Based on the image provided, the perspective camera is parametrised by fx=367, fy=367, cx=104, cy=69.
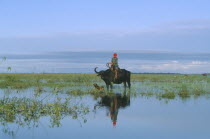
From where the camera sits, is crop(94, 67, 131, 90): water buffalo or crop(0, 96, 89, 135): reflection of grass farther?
crop(94, 67, 131, 90): water buffalo

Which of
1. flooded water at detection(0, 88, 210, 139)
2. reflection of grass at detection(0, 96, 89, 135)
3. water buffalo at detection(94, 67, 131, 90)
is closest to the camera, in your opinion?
flooded water at detection(0, 88, 210, 139)

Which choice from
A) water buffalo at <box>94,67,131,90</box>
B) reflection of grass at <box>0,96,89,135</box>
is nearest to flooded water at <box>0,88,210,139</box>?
reflection of grass at <box>0,96,89,135</box>

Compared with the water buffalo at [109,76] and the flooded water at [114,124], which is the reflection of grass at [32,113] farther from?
the water buffalo at [109,76]

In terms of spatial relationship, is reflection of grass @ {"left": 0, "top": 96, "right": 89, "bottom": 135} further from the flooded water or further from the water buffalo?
the water buffalo

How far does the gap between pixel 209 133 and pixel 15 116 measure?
19.1 feet

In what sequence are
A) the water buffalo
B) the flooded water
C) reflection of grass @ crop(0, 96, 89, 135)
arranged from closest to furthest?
the flooded water < reflection of grass @ crop(0, 96, 89, 135) < the water buffalo

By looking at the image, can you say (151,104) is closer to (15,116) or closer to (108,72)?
(15,116)

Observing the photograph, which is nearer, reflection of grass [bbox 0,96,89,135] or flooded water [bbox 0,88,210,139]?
flooded water [bbox 0,88,210,139]

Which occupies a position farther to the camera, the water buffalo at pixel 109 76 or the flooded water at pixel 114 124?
the water buffalo at pixel 109 76

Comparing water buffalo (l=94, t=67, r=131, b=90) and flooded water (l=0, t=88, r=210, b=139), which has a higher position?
water buffalo (l=94, t=67, r=131, b=90)

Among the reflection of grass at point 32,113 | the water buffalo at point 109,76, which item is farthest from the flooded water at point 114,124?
the water buffalo at point 109,76

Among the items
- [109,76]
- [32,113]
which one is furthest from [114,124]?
[109,76]

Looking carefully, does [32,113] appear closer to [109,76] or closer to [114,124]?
[114,124]

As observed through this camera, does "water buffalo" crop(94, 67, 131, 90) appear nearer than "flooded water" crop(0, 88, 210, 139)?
No
